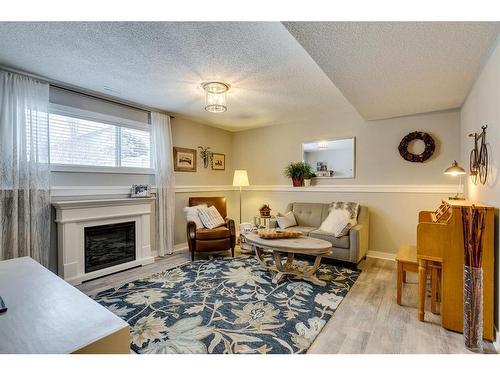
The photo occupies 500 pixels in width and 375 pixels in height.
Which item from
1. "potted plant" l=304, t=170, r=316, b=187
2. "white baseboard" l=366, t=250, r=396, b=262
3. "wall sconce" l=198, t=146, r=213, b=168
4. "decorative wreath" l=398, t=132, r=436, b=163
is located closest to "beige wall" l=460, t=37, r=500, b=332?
"decorative wreath" l=398, t=132, r=436, b=163

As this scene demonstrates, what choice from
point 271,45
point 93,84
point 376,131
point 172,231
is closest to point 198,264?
→ point 172,231

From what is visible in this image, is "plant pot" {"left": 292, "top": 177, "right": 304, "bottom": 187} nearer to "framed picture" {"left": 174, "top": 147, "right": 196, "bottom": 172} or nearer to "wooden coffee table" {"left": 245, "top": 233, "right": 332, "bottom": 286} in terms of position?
"wooden coffee table" {"left": 245, "top": 233, "right": 332, "bottom": 286}

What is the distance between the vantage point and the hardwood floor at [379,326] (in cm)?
175

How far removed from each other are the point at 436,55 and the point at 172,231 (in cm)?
400

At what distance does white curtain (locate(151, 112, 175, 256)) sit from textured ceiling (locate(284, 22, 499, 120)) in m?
2.75

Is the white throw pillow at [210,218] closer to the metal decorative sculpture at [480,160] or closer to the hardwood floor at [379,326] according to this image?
the hardwood floor at [379,326]

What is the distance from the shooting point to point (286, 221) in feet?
13.4

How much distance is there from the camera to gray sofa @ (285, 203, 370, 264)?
3.33 meters

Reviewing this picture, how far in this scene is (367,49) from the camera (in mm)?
1845

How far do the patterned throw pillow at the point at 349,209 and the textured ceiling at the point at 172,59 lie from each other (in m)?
1.55

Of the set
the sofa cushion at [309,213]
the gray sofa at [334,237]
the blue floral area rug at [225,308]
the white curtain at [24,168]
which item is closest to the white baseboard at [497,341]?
the blue floral area rug at [225,308]

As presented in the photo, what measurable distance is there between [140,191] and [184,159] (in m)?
1.06

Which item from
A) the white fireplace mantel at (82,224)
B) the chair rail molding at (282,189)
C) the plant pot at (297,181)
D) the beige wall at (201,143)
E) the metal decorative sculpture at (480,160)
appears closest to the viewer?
the metal decorative sculpture at (480,160)
